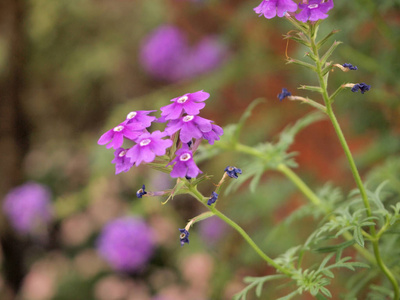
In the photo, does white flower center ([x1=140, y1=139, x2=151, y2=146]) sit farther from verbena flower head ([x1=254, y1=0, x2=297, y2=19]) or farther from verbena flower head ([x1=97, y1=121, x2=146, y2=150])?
verbena flower head ([x1=254, y1=0, x2=297, y2=19])

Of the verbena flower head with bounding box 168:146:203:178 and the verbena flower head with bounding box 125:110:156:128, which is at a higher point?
the verbena flower head with bounding box 125:110:156:128

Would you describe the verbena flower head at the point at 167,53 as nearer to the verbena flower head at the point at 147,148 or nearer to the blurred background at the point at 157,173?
A: the blurred background at the point at 157,173

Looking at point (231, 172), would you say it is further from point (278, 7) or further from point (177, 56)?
point (177, 56)

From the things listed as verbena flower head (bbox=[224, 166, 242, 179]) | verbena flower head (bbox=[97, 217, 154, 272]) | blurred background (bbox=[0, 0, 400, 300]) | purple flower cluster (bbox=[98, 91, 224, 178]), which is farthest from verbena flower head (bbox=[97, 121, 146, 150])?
verbena flower head (bbox=[97, 217, 154, 272])

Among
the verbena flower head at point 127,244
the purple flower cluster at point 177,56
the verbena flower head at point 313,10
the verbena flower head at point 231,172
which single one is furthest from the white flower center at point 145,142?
the purple flower cluster at point 177,56

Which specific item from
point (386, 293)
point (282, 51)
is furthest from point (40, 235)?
point (386, 293)
